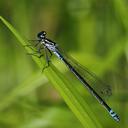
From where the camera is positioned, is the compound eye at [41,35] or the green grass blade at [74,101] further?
the compound eye at [41,35]

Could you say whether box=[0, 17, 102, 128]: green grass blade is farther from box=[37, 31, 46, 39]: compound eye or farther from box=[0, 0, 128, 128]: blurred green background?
box=[0, 0, 128, 128]: blurred green background

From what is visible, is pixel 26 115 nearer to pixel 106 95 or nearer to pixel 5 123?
pixel 5 123

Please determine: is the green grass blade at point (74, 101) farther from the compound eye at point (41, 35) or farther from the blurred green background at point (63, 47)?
the blurred green background at point (63, 47)

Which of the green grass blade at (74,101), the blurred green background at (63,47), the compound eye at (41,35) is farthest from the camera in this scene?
the blurred green background at (63,47)

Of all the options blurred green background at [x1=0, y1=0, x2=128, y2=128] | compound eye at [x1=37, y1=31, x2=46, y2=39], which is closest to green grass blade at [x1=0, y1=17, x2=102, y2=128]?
compound eye at [x1=37, y1=31, x2=46, y2=39]

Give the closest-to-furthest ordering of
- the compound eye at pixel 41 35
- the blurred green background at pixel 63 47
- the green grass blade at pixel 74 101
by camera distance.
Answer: the green grass blade at pixel 74 101 < the compound eye at pixel 41 35 < the blurred green background at pixel 63 47

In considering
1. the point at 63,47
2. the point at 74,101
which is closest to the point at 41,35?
the point at 74,101

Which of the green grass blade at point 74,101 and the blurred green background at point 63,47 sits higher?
the blurred green background at point 63,47

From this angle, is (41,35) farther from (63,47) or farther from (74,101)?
(63,47)

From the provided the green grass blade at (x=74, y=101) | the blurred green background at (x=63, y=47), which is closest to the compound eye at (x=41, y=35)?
the blurred green background at (x=63, y=47)
